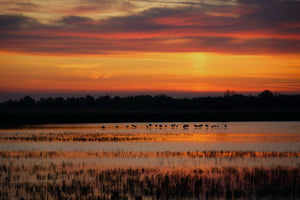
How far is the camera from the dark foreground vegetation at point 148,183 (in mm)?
19672

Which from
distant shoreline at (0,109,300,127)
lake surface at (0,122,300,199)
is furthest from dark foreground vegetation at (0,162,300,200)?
distant shoreline at (0,109,300,127)

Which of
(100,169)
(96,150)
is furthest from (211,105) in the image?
(100,169)

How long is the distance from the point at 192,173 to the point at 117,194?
6371 mm

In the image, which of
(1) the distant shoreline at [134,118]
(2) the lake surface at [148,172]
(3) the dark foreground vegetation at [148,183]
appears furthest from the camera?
(1) the distant shoreline at [134,118]

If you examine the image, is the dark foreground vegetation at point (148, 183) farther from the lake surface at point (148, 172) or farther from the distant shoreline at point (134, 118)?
the distant shoreline at point (134, 118)

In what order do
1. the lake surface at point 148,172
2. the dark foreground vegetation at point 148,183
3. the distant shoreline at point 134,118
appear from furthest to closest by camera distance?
the distant shoreline at point 134,118 < the lake surface at point 148,172 < the dark foreground vegetation at point 148,183

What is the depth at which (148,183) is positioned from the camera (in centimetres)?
2180

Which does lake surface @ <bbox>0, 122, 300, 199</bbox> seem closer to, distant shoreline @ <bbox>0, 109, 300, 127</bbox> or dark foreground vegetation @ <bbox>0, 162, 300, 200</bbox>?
dark foreground vegetation @ <bbox>0, 162, 300, 200</bbox>

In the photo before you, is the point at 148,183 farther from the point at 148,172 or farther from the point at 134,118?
the point at 134,118

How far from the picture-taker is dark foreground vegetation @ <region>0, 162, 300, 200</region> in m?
19.7

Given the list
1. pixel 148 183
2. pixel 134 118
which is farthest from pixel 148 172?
pixel 134 118

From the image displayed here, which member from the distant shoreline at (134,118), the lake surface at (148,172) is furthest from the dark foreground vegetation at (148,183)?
the distant shoreline at (134,118)

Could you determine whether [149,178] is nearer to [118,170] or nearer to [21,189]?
[118,170]

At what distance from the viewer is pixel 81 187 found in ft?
69.2
